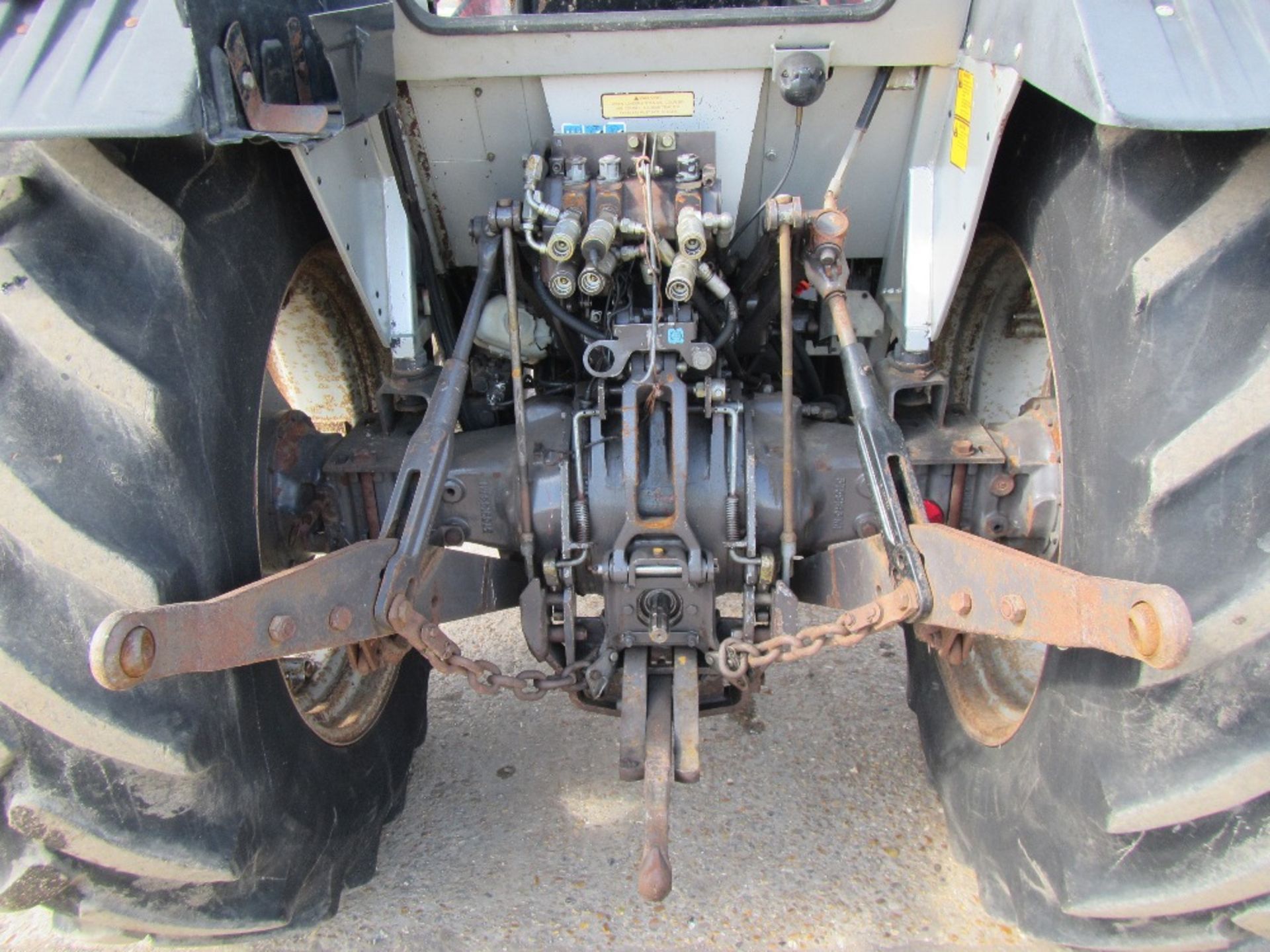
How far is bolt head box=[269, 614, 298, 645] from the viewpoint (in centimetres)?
129

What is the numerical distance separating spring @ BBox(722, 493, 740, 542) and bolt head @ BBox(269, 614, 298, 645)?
0.78 meters

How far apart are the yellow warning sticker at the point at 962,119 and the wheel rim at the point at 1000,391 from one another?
16 centimetres

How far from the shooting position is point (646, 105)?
5.93 feet

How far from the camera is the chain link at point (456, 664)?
4.79 feet

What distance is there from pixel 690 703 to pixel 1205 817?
79 centimetres

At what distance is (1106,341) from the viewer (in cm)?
134

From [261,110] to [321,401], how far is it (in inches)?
46.2

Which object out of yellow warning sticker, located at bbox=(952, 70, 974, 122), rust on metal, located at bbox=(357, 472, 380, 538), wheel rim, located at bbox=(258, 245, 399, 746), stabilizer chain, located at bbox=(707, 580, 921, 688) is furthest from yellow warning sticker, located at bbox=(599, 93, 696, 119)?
stabilizer chain, located at bbox=(707, 580, 921, 688)

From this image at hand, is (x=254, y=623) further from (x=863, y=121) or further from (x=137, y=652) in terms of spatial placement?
(x=863, y=121)

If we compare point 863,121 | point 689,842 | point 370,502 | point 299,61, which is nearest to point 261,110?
point 299,61

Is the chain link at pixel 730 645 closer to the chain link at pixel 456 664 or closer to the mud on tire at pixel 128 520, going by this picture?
the chain link at pixel 456 664

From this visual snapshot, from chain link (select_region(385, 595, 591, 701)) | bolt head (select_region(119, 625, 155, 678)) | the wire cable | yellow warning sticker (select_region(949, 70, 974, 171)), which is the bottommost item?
chain link (select_region(385, 595, 591, 701))

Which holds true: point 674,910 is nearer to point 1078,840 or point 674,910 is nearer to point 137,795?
point 1078,840

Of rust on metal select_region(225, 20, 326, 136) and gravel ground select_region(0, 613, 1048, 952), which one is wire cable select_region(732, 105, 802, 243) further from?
gravel ground select_region(0, 613, 1048, 952)
